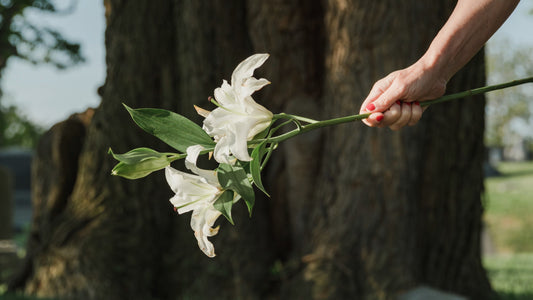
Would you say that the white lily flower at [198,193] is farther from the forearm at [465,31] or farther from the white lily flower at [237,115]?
the forearm at [465,31]

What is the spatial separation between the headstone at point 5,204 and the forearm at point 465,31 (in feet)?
27.2

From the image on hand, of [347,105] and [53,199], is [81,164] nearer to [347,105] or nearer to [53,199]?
[53,199]

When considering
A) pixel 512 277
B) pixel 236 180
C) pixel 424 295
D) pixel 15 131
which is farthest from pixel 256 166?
pixel 15 131

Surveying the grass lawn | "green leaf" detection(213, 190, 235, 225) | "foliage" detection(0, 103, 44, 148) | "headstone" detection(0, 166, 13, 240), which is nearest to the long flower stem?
"green leaf" detection(213, 190, 235, 225)

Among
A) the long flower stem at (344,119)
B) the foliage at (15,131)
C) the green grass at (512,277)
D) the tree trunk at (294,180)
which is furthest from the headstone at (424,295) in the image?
the foliage at (15,131)

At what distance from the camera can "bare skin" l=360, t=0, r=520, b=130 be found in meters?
1.27

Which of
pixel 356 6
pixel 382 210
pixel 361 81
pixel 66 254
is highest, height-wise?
pixel 356 6

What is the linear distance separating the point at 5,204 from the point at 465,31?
8.63 meters

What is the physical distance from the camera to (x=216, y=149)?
0.98 meters

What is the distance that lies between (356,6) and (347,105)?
63 cm

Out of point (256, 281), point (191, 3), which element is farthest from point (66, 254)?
point (191, 3)

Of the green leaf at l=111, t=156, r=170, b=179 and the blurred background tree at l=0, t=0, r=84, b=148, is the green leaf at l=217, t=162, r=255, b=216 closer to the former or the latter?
the green leaf at l=111, t=156, r=170, b=179

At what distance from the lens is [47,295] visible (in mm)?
4074

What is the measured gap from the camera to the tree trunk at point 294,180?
359 centimetres
